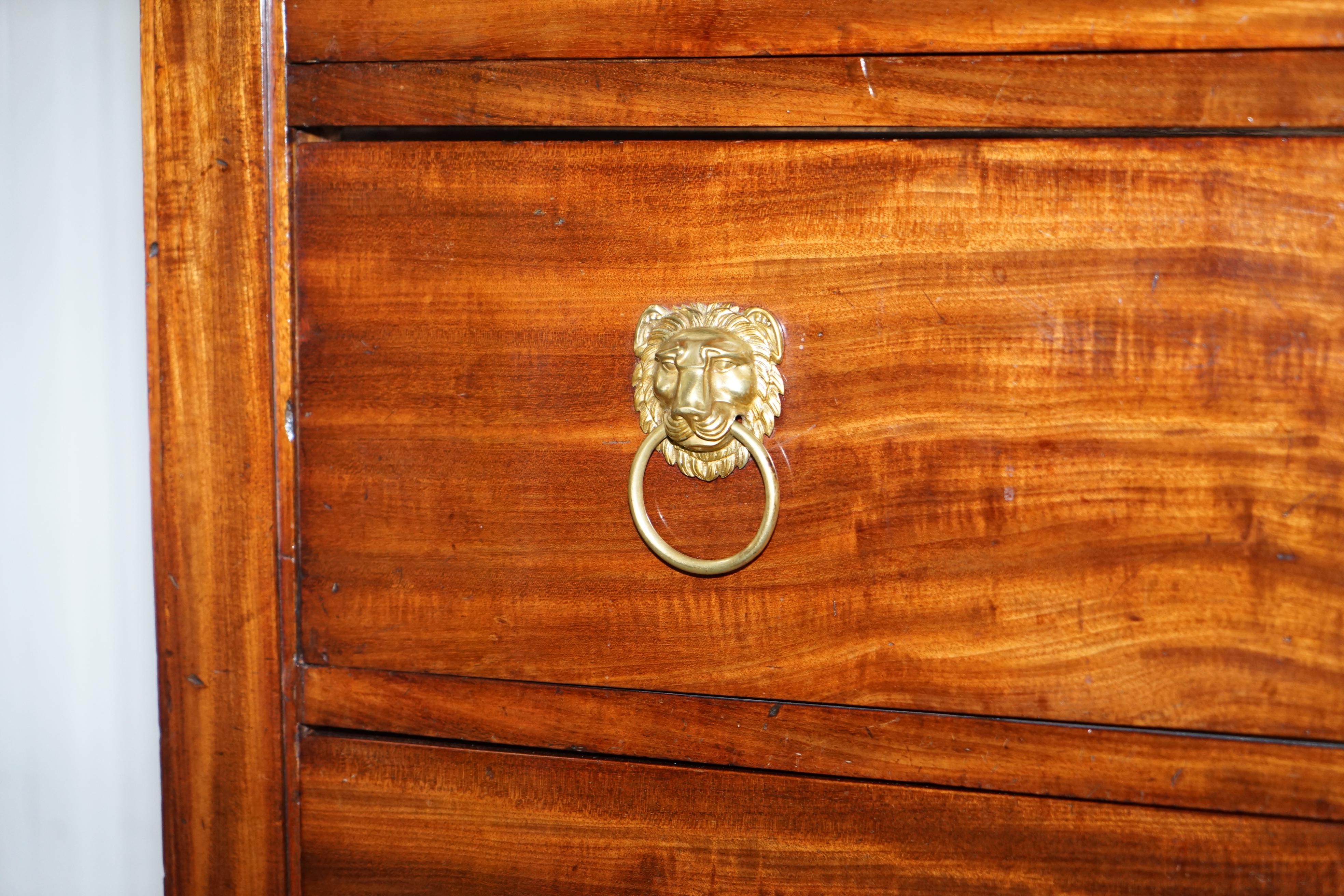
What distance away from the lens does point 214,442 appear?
45 centimetres

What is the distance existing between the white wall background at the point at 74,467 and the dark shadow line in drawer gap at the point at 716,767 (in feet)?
0.80

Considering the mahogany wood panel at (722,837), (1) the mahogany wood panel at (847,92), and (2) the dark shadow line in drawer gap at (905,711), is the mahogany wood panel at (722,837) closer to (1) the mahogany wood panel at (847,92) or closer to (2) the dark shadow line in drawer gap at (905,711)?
(2) the dark shadow line in drawer gap at (905,711)

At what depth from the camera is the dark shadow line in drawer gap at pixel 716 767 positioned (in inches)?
15.4

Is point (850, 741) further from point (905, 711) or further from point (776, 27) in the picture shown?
point (776, 27)

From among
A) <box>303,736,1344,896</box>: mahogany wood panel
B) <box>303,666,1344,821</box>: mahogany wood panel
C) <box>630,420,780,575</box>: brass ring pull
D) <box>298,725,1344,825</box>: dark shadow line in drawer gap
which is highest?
<box>630,420,780,575</box>: brass ring pull

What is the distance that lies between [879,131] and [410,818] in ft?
1.23

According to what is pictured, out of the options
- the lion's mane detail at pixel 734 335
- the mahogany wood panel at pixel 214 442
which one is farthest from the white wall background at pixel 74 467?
the lion's mane detail at pixel 734 335

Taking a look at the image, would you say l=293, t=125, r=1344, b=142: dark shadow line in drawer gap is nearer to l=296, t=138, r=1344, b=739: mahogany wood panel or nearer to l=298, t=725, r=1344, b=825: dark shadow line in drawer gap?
l=296, t=138, r=1344, b=739: mahogany wood panel

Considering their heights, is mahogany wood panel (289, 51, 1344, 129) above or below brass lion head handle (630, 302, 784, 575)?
above

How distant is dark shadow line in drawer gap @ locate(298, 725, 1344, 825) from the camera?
392 mm

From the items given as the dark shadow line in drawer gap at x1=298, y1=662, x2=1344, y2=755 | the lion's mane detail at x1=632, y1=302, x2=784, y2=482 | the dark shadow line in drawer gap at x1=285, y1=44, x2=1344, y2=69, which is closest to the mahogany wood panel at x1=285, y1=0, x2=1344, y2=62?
the dark shadow line in drawer gap at x1=285, y1=44, x2=1344, y2=69

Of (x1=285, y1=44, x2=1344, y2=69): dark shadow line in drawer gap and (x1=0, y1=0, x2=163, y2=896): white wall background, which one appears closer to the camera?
(x1=285, y1=44, x2=1344, y2=69): dark shadow line in drawer gap

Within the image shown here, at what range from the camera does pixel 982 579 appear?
398 millimetres

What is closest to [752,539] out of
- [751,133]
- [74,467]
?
[751,133]
